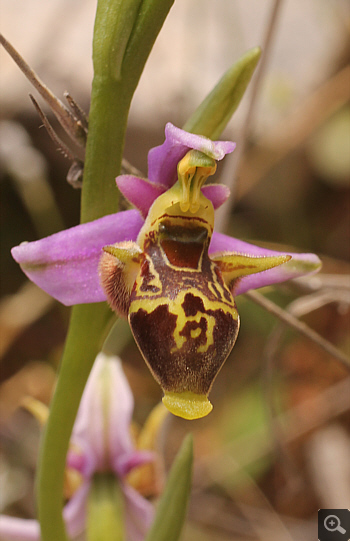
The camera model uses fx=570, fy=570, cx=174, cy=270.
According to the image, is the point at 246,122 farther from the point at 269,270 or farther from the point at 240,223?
the point at 240,223

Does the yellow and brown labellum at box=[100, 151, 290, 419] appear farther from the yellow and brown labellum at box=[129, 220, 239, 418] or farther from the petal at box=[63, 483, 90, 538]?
the petal at box=[63, 483, 90, 538]

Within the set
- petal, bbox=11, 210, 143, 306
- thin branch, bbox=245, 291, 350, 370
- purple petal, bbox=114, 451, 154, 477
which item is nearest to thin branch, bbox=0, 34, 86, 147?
petal, bbox=11, 210, 143, 306

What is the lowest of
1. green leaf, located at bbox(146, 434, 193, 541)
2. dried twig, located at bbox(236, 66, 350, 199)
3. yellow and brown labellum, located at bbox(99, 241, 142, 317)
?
green leaf, located at bbox(146, 434, 193, 541)

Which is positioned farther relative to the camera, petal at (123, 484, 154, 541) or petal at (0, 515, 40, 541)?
petal at (123, 484, 154, 541)

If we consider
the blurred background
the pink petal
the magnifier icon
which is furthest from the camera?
the blurred background

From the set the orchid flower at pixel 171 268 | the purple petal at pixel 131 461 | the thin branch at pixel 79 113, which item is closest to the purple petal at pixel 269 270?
the orchid flower at pixel 171 268

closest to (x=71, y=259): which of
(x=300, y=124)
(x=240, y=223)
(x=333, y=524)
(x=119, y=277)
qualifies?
(x=119, y=277)

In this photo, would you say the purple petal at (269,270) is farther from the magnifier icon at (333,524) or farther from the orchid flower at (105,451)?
the magnifier icon at (333,524)
